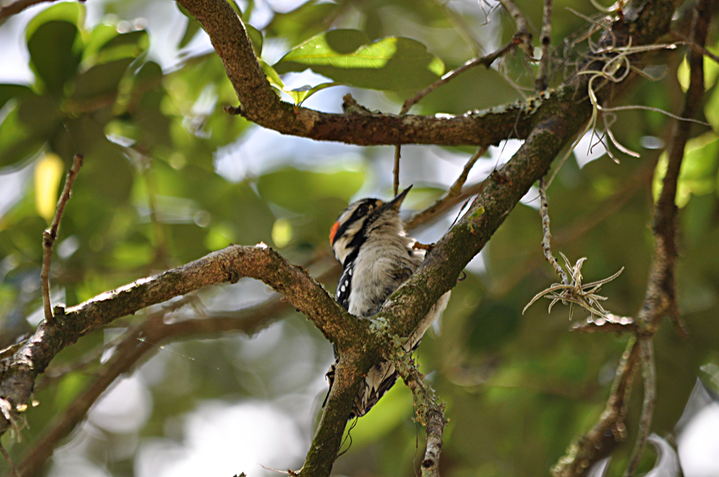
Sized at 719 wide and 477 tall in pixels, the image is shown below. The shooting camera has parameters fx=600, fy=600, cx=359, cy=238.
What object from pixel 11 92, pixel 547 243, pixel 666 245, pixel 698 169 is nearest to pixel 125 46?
pixel 11 92

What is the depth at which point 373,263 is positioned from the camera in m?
3.18

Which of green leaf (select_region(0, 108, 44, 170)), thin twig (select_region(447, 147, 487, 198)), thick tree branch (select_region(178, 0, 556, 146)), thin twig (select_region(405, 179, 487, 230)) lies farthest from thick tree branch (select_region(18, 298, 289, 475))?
thick tree branch (select_region(178, 0, 556, 146))

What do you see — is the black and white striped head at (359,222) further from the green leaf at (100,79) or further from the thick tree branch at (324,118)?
the green leaf at (100,79)

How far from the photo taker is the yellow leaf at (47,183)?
3.27 m

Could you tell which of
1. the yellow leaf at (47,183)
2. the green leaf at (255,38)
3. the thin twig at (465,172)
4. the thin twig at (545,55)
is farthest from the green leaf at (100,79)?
the thin twig at (545,55)

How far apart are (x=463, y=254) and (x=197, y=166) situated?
7.39 feet

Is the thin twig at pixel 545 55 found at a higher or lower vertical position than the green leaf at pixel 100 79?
lower

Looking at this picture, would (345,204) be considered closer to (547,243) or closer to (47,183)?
(47,183)

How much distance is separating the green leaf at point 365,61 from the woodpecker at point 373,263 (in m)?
0.95

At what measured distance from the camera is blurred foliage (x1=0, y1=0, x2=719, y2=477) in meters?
3.12

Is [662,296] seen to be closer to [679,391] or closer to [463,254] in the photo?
[679,391]

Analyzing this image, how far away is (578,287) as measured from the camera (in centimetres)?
166

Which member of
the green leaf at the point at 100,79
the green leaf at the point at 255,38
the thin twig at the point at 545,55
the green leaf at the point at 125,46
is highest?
the green leaf at the point at 125,46

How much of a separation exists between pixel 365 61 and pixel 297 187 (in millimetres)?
1613
